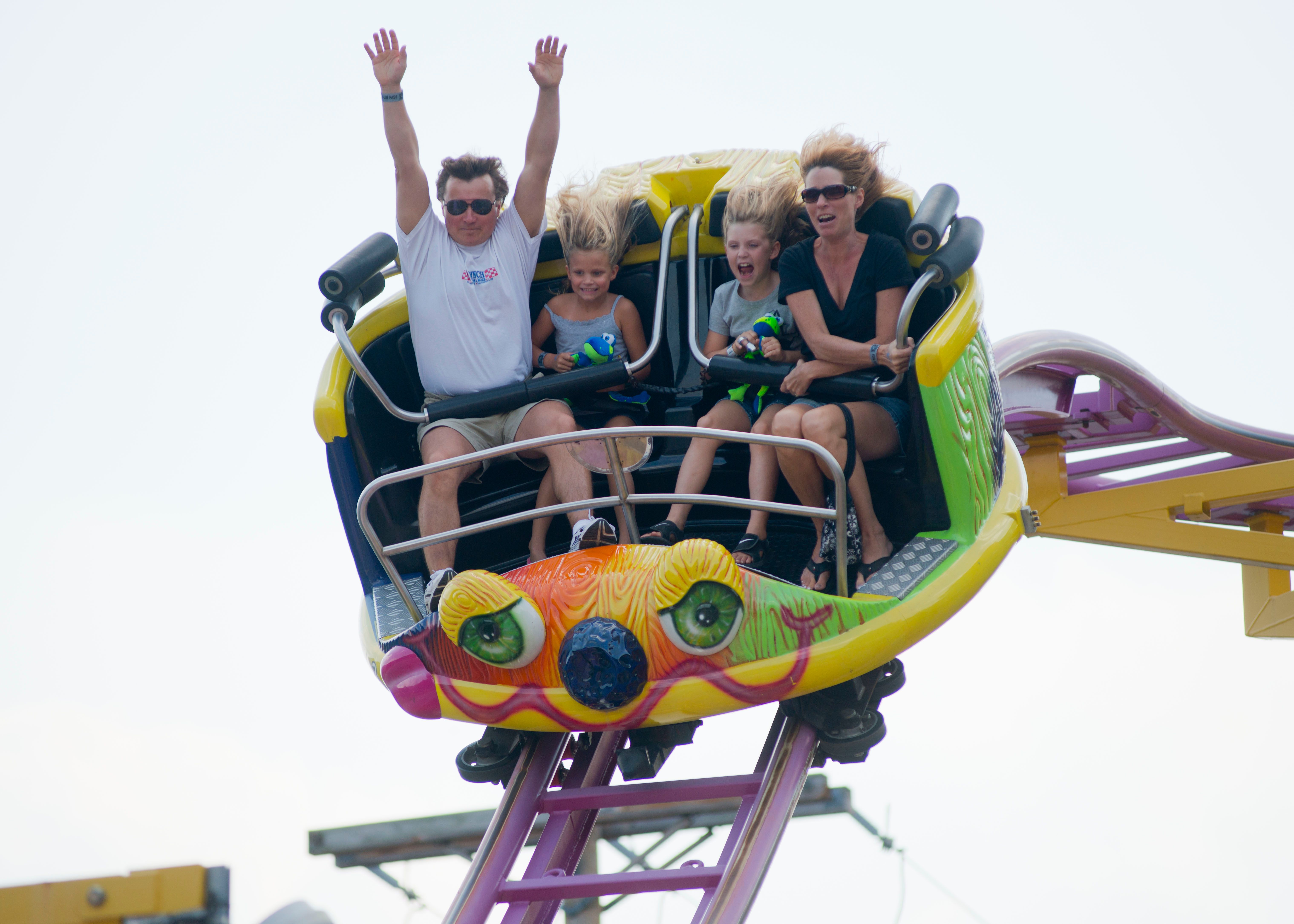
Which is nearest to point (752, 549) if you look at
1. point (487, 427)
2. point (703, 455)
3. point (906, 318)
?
point (703, 455)

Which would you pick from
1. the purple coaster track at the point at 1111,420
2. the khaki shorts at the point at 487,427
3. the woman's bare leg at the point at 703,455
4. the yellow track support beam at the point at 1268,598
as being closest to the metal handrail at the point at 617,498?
the woman's bare leg at the point at 703,455

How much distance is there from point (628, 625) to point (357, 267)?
3.98 ft

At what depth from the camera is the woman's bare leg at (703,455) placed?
10.2ft

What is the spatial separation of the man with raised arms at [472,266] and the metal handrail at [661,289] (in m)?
0.26

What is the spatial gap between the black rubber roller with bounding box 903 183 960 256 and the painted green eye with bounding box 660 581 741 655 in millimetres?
975

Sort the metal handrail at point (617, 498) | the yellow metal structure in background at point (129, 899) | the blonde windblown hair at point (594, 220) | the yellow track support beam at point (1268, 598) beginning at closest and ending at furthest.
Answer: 1. the yellow metal structure in background at point (129, 899)
2. the metal handrail at point (617, 498)
3. the blonde windblown hair at point (594, 220)
4. the yellow track support beam at point (1268, 598)

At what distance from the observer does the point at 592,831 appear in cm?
330

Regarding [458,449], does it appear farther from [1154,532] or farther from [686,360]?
[1154,532]

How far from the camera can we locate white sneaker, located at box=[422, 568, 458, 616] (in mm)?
2920

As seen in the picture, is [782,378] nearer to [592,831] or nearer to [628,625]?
[628,625]

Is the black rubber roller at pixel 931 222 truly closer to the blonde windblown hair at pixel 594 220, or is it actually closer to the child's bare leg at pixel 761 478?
the child's bare leg at pixel 761 478

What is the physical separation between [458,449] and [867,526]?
A: 0.99 metres

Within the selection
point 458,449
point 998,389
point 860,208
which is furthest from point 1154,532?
point 458,449

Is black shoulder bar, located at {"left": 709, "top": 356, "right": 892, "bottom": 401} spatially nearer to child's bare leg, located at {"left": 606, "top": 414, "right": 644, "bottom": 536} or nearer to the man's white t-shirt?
child's bare leg, located at {"left": 606, "top": 414, "right": 644, "bottom": 536}
